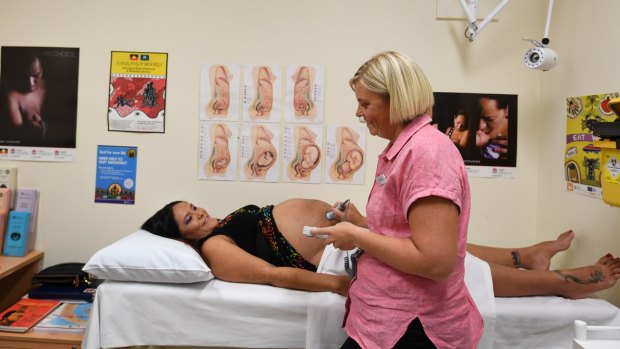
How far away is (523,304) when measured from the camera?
154 centimetres

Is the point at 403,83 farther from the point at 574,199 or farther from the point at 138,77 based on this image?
the point at 138,77

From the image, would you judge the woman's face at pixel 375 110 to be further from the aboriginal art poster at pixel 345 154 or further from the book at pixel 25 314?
the book at pixel 25 314

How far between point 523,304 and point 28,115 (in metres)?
2.42

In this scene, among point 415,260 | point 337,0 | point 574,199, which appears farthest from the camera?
point 337,0

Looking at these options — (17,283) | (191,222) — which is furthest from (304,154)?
(17,283)

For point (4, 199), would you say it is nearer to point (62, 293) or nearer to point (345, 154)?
point (62, 293)

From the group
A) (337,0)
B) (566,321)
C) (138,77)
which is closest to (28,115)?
(138,77)

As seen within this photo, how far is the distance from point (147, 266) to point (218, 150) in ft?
2.58

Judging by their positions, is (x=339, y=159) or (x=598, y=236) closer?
(x=598, y=236)

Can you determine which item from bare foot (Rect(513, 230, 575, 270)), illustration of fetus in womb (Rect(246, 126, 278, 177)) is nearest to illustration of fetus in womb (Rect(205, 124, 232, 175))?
Result: illustration of fetus in womb (Rect(246, 126, 278, 177))

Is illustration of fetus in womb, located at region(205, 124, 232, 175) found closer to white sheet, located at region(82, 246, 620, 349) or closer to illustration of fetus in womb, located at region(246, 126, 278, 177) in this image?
illustration of fetus in womb, located at region(246, 126, 278, 177)

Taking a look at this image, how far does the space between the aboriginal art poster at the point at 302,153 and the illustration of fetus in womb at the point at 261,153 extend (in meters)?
0.07

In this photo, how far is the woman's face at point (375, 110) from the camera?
1090 mm

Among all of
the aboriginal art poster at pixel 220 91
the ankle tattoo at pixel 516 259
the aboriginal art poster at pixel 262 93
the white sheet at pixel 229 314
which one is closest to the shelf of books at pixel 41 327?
the white sheet at pixel 229 314
